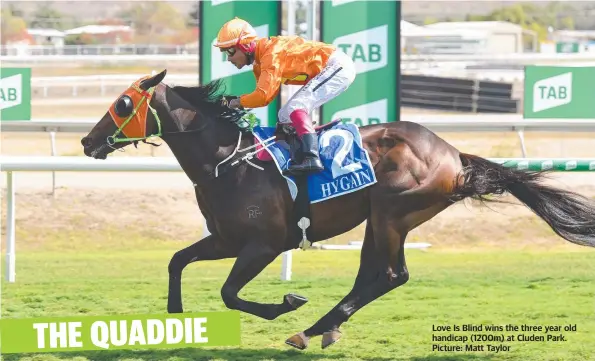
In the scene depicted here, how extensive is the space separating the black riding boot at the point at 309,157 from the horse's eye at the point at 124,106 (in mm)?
875

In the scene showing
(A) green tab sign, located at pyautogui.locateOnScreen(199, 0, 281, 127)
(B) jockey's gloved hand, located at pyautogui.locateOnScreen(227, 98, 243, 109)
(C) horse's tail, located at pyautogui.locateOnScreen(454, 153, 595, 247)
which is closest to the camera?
(B) jockey's gloved hand, located at pyautogui.locateOnScreen(227, 98, 243, 109)

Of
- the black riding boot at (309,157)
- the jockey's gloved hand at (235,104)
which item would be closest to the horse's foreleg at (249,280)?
the black riding boot at (309,157)

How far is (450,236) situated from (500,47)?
18.7 meters

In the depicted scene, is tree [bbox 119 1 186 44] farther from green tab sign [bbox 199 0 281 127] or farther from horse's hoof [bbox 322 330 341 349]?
horse's hoof [bbox 322 330 341 349]

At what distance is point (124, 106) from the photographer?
5695 millimetres

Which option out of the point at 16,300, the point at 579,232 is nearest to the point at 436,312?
the point at 579,232

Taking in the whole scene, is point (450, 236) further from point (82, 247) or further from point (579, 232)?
point (579, 232)

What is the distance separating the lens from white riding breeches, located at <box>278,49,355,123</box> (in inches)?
228

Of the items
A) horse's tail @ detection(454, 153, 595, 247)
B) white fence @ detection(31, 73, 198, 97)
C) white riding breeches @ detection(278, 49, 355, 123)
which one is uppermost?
white fence @ detection(31, 73, 198, 97)

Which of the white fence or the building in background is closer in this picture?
the white fence

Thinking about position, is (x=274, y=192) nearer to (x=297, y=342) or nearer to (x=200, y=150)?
(x=200, y=150)

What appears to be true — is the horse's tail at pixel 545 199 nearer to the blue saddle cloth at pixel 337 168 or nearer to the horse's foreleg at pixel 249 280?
the blue saddle cloth at pixel 337 168

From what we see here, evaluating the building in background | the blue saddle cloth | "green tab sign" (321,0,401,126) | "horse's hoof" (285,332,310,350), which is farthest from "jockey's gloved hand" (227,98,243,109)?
the building in background

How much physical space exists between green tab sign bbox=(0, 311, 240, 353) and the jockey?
2.92ft
